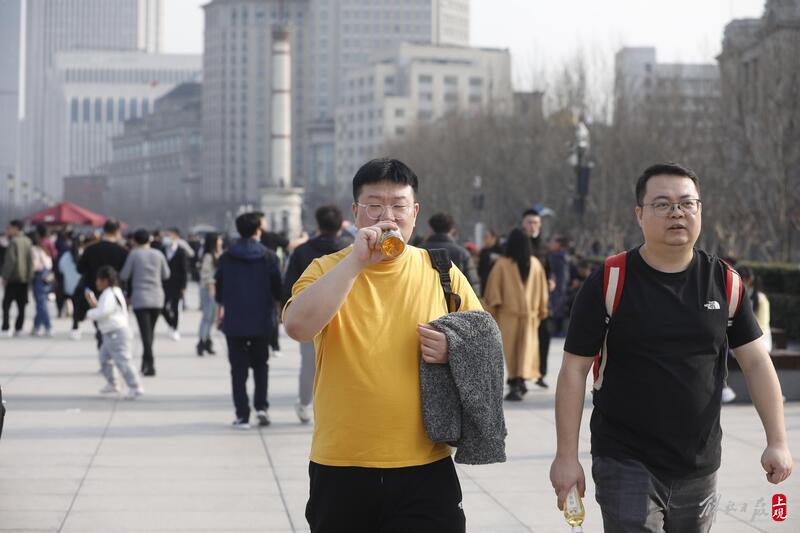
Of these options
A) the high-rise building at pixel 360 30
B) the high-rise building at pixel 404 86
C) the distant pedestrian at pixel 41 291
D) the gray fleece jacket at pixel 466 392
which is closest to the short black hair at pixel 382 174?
the gray fleece jacket at pixel 466 392

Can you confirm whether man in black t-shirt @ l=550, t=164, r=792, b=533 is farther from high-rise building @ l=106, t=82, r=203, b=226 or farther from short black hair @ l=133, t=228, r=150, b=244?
high-rise building @ l=106, t=82, r=203, b=226

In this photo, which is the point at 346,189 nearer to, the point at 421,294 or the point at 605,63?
the point at 605,63

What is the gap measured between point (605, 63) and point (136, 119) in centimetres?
16040

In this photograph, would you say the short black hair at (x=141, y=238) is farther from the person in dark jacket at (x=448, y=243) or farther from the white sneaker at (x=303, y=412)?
the white sneaker at (x=303, y=412)

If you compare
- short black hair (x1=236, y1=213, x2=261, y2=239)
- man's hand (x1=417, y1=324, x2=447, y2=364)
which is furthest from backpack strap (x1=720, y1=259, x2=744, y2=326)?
short black hair (x1=236, y1=213, x2=261, y2=239)

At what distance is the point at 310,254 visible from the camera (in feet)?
31.9

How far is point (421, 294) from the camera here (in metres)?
3.97

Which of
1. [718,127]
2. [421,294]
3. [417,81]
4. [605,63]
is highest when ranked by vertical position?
[417,81]

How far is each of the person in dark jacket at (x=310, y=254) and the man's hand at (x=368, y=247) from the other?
5492mm

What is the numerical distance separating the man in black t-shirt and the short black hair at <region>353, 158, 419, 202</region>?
0.69 metres

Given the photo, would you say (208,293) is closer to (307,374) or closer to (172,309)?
(172,309)

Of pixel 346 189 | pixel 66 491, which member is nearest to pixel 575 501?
pixel 66 491

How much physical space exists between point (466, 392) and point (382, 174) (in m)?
0.72

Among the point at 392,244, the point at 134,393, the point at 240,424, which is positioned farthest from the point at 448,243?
the point at 392,244
